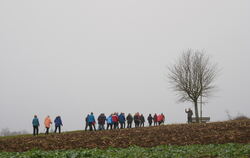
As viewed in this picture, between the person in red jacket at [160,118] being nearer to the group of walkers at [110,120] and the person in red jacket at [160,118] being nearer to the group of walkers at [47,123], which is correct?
the group of walkers at [110,120]

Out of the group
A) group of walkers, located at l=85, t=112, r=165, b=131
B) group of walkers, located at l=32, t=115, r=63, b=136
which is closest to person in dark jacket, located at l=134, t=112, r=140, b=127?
group of walkers, located at l=85, t=112, r=165, b=131

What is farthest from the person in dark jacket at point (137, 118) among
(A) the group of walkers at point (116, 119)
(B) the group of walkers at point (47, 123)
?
(B) the group of walkers at point (47, 123)

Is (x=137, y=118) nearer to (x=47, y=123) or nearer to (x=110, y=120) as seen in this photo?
(x=110, y=120)

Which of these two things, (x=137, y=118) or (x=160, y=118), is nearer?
(x=137, y=118)

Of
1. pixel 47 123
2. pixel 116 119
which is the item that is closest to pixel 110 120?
pixel 116 119

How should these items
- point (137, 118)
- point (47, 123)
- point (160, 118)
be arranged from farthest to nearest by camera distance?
point (160, 118), point (137, 118), point (47, 123)

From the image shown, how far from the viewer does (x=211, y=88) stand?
138 feet

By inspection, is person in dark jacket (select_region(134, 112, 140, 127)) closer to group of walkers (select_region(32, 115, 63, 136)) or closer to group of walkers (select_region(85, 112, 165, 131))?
group of walkers (select_region(85, 112, 165, 131))

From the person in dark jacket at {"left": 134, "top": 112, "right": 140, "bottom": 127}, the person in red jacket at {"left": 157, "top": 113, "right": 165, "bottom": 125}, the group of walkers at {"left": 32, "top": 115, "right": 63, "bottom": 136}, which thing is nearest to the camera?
the group of walkers at {"left": 32, "top": 115, "right": 63, "bottom": 136}

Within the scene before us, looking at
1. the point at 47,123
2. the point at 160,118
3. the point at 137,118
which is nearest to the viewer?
the point at 47,123

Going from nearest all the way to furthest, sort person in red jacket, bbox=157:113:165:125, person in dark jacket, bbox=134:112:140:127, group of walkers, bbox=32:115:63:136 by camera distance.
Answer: group of walkers, bbox=32:115:63:136
person in dark jacket, bbox=134:112:140:127
person in red jacket, bbox=157:113:165:125

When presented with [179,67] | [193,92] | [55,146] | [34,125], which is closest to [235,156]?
[55,146]

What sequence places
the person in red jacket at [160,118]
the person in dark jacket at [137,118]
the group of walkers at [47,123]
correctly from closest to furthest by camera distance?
the group of walkers at [47,123] → the person in dark jacket at [137,118] → the person in red jacket at [160,118]

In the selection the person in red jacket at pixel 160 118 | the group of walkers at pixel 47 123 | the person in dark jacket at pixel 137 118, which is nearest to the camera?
the group of walkers at pixel 47 123
